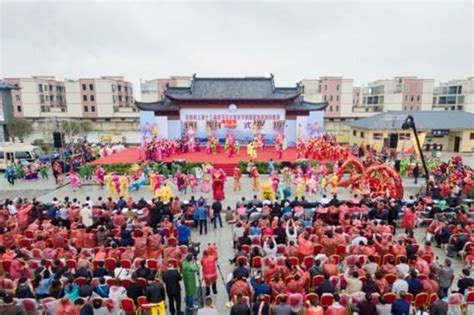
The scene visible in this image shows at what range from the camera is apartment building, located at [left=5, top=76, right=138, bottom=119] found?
51.4 m

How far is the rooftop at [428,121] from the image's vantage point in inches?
1194

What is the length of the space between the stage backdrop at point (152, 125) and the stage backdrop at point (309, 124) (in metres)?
11.0

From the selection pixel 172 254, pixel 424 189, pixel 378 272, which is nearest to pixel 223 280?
pixel 172 254

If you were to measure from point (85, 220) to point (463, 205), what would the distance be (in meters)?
13.0

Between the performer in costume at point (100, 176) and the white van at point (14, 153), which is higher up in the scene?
the white van at point (14, 153)

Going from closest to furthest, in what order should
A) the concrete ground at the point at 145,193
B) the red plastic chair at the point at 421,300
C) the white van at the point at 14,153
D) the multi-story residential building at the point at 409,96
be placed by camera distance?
1. the red plastic chair at the point at 421,300
2. the concrete ground at the point at 145,193
3. the white van at the point at 14,153
4. the multi-story residential building at the point at 409,96

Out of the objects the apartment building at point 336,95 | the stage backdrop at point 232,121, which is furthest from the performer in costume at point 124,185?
the apartment building at point 336,95

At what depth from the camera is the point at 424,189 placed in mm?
16547

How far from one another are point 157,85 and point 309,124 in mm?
40077

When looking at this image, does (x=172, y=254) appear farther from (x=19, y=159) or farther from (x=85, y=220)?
(x=19, y=159)

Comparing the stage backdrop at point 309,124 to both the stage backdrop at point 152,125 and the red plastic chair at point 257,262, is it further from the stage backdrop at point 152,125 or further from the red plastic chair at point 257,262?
the red plastic chair at point 257,262

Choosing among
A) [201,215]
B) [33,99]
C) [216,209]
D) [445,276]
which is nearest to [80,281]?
[201,215]

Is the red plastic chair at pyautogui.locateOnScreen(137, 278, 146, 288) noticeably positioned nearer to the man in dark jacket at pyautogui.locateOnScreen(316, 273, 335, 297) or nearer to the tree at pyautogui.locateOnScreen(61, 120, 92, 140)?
the man in dark jacket at pyautogui.locateOnScreen(316, 273, 335, 297)

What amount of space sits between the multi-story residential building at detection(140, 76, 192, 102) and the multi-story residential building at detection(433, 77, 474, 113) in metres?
42.5
